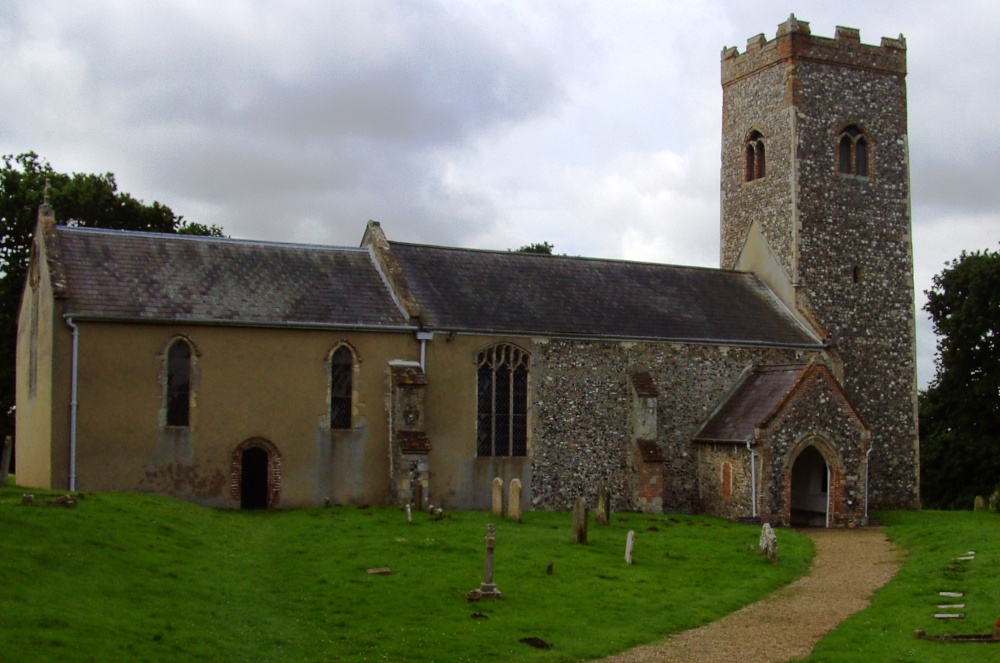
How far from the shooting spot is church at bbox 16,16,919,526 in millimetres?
29766

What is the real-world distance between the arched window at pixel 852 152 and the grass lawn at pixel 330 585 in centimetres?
1875

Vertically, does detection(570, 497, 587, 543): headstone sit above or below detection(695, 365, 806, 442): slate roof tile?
below

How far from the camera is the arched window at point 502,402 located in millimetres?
33375

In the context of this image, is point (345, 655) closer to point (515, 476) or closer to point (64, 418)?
point (64, 418)

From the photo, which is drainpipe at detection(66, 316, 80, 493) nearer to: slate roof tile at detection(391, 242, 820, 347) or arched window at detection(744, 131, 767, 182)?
slate roof tile at detection(391, 242, 820, 347)

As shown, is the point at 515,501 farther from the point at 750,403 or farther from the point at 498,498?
the point at 750,403

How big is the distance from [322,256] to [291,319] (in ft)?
13.2

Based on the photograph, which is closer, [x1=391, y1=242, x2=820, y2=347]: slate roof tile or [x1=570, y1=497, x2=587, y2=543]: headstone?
[x1=570, y1=497, x2=587, y2=543]: headstone

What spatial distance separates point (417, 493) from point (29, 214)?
22291mm

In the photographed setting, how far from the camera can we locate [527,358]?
33.9 metres

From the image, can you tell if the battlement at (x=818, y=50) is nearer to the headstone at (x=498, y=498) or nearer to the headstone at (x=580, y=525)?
the headstone at (x=498, y=498)

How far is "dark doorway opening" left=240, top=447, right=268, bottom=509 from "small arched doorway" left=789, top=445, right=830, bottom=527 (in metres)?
16.5

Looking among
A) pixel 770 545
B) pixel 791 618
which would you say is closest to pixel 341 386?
pixel 770 545

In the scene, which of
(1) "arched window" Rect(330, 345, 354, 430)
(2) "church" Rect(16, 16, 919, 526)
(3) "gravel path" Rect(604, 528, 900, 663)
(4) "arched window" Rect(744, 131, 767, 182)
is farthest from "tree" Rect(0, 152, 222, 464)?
(3) "gravel path" Rect(604, 528, 900, 663)
